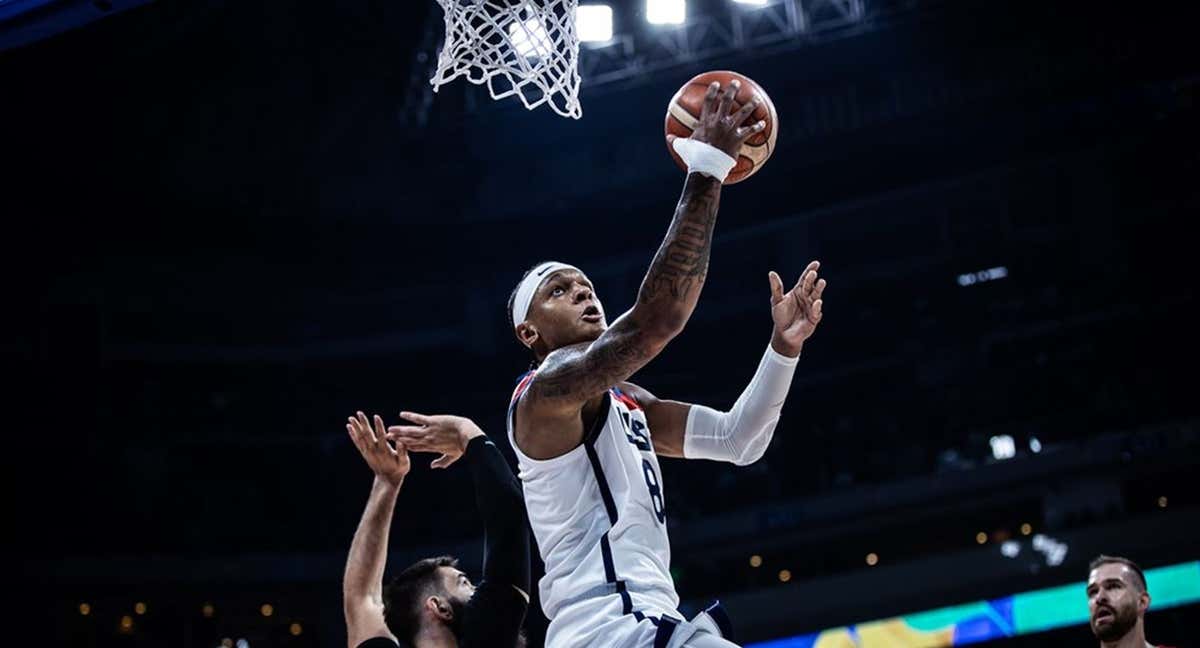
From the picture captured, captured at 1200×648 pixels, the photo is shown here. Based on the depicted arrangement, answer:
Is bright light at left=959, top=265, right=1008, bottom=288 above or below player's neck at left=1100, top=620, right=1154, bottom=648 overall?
above

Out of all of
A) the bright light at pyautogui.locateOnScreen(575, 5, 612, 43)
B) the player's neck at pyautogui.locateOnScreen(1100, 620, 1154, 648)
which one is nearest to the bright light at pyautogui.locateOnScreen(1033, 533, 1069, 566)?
the bright light at pyautogui.locateOnScreen(575, 5, 612, 43)

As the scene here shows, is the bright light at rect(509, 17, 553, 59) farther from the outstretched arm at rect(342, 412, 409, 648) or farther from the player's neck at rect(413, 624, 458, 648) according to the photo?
the player's neck at rect(413, 624, 458, 648)

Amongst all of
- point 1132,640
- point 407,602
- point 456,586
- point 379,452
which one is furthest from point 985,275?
point 407,602

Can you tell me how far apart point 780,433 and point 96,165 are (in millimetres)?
11618

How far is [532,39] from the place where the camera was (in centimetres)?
519

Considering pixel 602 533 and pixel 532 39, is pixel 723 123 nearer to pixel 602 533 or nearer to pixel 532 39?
pixel 602 533

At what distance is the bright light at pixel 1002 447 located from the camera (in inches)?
700

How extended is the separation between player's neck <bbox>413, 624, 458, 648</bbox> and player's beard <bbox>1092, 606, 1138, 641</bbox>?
320 centimetres

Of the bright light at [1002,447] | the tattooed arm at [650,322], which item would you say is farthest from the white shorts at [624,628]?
the bright light at [1002,447]

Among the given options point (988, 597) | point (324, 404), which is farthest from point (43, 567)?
point (988, 597)

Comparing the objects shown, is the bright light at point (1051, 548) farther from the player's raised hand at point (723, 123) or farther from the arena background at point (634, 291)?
the player's raised hand at point (723, 123)

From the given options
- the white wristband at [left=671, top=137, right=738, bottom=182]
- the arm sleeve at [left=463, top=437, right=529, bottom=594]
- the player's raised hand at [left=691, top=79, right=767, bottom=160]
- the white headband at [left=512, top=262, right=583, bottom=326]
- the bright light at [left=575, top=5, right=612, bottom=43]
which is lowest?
the arm sleeve at [left=463, top=437, right=529, bottom=594]

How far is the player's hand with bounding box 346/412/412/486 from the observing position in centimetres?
439

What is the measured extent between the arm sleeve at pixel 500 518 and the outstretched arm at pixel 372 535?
389mm
